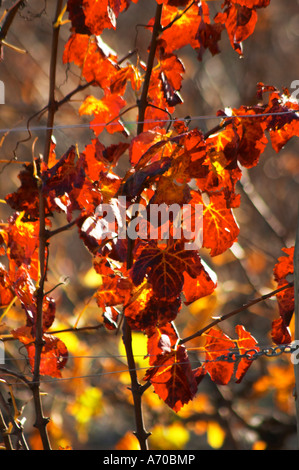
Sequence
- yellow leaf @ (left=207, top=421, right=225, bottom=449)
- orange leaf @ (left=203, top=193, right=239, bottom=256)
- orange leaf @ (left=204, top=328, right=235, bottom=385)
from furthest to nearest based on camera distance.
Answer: yellow leaf @ (left=207, top=421, right=225, bottom=449), orange leaf @ (left=204, top=328, right=235, bottom=385), orange leaf @ (left=203, top=193, right=239, bottom=256)

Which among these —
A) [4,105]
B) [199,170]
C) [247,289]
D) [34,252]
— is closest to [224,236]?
[199,170]

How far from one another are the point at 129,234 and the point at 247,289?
7.56ft

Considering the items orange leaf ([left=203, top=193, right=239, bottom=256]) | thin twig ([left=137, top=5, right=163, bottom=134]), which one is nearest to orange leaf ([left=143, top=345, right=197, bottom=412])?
orange leaf ([left=203, top=193, right=239, bottom=256])

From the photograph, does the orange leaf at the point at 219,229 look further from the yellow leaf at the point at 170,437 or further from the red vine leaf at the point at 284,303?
the yellow leaf at the point at 170,437

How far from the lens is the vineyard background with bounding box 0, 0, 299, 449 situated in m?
2.97

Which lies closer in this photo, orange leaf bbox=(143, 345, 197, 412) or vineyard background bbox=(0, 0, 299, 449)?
orange leaf bbox=(143, 345, 197, 412)

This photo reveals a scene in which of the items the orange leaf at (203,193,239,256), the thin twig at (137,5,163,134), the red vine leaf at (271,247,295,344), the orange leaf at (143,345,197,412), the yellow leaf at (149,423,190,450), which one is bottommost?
the yellow leaf at (149,423,190,450)

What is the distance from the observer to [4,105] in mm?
3570

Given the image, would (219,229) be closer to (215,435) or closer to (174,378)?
(174,378)

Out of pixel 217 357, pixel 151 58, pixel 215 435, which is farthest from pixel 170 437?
pixel 151 58

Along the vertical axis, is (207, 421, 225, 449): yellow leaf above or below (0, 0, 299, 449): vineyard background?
below

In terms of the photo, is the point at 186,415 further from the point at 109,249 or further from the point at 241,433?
the point at 109,249

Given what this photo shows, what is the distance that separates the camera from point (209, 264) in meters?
3.24

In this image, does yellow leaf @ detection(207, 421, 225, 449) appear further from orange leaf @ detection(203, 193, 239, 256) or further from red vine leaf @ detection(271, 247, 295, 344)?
orange leaf @ detection(203, 193, 239, 256)
